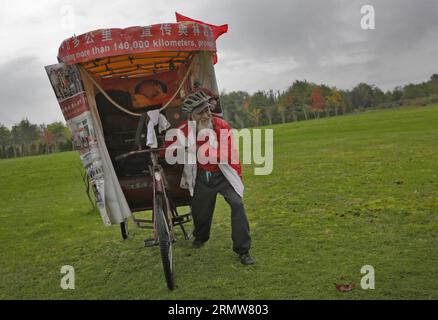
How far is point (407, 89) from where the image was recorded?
103688mm

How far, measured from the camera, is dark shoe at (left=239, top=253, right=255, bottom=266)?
546 cm

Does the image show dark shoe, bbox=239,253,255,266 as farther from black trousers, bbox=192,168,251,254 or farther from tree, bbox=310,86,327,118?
tree, bbox=310,86,327,118

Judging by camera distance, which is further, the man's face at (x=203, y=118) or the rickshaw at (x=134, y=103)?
the man's face at (x=203, y=118)

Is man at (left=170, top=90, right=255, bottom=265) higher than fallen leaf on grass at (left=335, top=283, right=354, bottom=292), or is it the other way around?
Result: man at (left=170, top=90, right=255, bottom=265)

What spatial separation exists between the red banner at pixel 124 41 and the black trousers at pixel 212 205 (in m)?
1.63

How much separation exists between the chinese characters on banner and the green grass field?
1.10m

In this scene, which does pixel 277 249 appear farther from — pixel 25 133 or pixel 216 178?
pixel 25 133

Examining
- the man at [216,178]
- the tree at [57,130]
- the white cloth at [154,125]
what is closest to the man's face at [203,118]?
the man at [216,178]

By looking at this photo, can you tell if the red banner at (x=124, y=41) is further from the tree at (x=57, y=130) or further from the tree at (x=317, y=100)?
the tree at (x=317, y=100)

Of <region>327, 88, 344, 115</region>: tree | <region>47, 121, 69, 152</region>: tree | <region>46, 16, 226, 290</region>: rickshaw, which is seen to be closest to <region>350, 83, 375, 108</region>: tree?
<region>327, 88, 344, 115</region>: tree

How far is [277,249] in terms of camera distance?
599cm

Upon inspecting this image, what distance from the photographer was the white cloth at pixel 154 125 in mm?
5617

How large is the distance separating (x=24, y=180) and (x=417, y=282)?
828 inches
